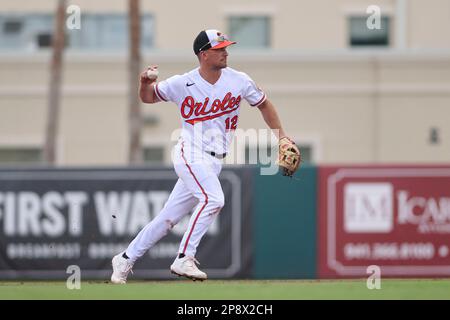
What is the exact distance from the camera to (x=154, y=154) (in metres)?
29.1

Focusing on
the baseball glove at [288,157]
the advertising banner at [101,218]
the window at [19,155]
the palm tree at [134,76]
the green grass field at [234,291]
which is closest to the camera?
the baseball glove at [288,157]

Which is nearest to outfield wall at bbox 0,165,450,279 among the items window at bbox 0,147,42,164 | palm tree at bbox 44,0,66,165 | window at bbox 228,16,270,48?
palm tree at bbox 44,0,66,165

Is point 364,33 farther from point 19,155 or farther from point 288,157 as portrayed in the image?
point 288,157

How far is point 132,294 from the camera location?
9.34 metres

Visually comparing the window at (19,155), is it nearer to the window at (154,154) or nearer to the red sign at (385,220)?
the window at (154,154)

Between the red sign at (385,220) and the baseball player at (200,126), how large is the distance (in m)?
6.88

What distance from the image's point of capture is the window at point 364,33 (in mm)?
29906

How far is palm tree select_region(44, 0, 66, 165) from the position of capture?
25.9 m

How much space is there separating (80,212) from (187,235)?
7.04 metres

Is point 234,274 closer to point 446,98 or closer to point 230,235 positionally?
point 230,235

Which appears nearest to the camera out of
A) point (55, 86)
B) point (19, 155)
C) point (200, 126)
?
point (200, 126)

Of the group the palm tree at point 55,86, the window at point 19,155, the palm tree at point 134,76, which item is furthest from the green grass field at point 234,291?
the window at point 19,155

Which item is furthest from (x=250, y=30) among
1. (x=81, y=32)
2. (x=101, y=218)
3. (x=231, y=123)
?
(x=231, y=123)

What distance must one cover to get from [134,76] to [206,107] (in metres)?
14.8
